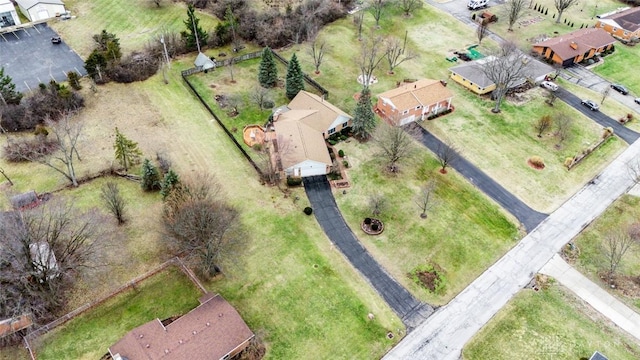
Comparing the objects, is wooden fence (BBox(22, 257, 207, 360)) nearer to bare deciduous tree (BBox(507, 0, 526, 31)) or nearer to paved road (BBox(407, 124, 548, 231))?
paved road (BBox(407, 124, 548, 231))

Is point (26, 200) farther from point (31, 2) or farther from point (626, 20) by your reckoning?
point (626, 20)

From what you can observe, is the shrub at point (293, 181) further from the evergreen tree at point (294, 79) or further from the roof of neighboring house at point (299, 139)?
the evergreen tree at point (294, 79)

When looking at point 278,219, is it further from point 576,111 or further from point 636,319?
point 576,111

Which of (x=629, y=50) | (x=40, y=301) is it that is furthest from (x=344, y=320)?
(x=629, y=50)

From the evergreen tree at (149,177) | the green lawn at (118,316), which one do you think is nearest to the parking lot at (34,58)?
the evergreen tree at (149,177)

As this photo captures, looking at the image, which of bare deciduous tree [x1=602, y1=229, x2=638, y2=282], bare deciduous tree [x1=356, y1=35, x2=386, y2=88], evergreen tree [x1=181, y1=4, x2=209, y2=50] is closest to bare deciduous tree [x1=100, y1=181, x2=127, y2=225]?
evergreen tree [x1=181, y1=4, x2=209, y2=50]

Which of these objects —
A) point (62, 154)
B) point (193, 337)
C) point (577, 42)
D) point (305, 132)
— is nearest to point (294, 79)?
point (305, 132)
